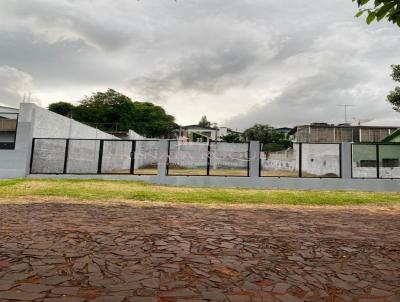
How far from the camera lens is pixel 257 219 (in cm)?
749

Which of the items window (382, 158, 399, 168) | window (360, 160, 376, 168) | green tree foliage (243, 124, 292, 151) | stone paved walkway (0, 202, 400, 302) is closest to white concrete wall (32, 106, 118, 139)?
stone paved walkway (0, 202, 400, 302)

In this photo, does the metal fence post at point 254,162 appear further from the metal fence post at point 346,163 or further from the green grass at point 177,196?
the metal fence post at point 346,163

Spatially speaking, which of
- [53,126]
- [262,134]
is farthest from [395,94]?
[262,134]

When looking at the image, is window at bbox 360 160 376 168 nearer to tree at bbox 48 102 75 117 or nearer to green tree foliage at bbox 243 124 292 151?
green tree foliage at bbox 243 124 292 151

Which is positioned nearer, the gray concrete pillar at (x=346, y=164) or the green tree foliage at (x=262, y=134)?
the gray concrete pillar at (x=346, y=164)

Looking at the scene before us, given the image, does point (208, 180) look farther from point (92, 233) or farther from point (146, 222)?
point (92, 233)

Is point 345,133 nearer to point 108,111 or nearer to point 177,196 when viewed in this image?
point 177,196

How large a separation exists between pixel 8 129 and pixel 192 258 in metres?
17.9

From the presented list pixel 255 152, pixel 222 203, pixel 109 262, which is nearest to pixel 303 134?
pixel 255 152

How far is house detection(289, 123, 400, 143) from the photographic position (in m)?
39.5

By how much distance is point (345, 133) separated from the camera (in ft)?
134

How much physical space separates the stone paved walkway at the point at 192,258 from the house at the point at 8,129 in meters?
→ 10.2

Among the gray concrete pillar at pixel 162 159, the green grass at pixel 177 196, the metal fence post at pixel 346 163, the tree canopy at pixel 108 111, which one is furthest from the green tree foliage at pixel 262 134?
the green grass at pixel 177 196

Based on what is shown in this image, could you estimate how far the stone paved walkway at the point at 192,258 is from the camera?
10.5 feet
